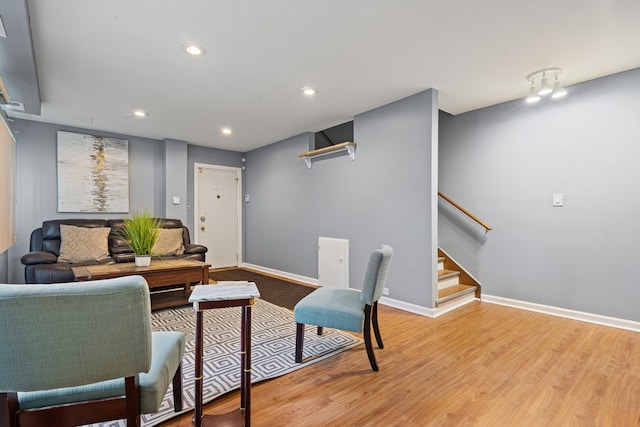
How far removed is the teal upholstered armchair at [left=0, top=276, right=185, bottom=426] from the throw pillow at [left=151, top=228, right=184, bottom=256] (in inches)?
142

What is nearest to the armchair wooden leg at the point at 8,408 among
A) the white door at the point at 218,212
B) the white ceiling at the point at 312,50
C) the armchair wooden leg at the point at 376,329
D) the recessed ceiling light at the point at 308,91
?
the armchair wooden leg at the point at 376,329

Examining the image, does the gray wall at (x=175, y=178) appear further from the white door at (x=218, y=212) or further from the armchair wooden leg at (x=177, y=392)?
the armchair wooden leg at (x=177, y=392)

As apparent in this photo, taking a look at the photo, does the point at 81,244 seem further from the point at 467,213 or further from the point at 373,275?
the point at 467,213

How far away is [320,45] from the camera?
2.37m

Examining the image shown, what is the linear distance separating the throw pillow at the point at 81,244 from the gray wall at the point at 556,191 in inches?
190

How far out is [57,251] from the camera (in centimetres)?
400

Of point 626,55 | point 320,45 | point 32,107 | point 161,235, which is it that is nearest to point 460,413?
point 320,45

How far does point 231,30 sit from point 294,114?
1.87 metres

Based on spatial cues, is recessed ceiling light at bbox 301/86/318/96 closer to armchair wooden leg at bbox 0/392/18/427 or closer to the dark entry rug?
the dark entry rug

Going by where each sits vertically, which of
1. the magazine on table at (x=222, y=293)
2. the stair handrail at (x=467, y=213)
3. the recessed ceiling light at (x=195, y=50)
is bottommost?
the magazine on table at (x=222, y=293)

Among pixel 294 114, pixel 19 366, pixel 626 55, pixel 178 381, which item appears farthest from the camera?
pixel 294 114

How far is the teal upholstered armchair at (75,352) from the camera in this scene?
937 mm

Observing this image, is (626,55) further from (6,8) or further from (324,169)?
(6,8)

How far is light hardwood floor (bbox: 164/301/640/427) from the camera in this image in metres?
1.62
